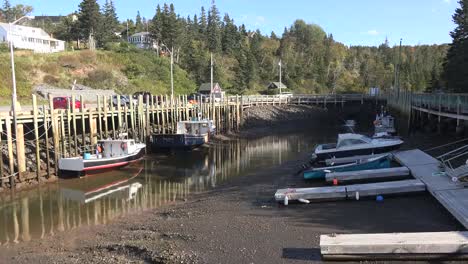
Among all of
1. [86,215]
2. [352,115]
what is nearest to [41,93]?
[86,215]

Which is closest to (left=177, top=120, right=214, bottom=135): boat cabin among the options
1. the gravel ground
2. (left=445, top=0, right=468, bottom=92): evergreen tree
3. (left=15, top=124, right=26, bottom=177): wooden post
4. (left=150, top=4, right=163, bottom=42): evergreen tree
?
(left=15, top=124, right=26, bottom=177): wooden post

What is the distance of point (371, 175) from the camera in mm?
19703

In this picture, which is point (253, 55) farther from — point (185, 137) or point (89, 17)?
point (185, 137)

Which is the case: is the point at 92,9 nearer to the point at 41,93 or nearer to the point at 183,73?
the point at 183,73

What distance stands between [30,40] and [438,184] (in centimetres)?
8957

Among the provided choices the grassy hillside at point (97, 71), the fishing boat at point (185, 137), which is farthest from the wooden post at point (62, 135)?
the grassy hillside at point (97, 71)

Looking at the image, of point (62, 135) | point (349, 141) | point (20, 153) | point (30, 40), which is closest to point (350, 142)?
point (349, 141)

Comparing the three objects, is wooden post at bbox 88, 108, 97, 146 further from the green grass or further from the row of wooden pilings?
the green grass

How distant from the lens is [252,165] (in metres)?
31.6

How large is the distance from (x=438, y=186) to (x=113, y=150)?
67.0 ft

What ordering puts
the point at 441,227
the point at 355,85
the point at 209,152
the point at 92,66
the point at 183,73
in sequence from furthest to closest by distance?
1. the point at 355,85
2. the point at 183,73
3. the point at 92,66
4. the point at 209,152
5. the point at 441,227

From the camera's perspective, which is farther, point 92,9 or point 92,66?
point 92,9

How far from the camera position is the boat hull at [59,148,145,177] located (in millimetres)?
25984

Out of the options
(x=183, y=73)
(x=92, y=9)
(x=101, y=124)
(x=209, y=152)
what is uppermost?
(x=92, y=9)
